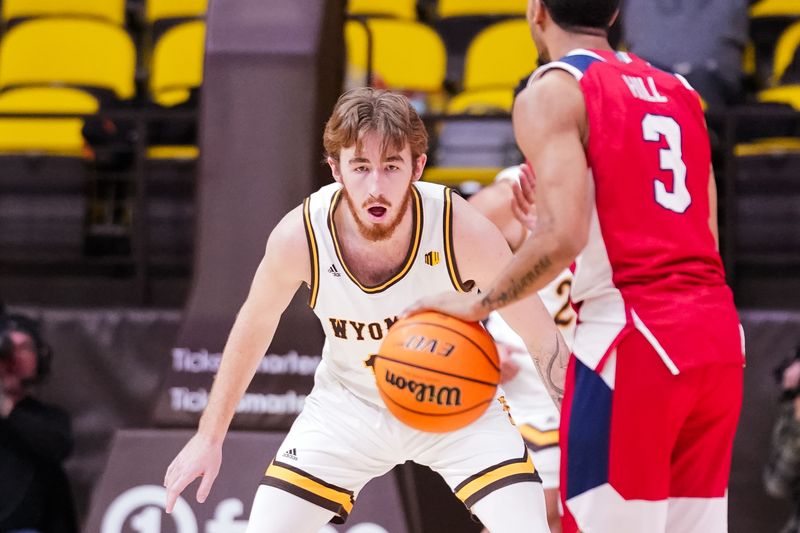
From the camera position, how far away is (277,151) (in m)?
5.43

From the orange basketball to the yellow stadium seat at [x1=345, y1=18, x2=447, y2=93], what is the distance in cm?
471

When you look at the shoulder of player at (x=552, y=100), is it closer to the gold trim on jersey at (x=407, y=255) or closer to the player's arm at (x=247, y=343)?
the gold trim on jersey at (x=407, y=255)

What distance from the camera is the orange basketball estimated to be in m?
3.25

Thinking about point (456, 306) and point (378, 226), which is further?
point (378, 226)

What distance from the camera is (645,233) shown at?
309 centimetres

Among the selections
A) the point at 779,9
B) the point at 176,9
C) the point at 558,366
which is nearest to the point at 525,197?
the point at 558,366

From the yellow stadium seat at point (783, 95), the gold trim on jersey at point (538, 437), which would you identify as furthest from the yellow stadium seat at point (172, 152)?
the yellow stadium seat at point (783, 95)

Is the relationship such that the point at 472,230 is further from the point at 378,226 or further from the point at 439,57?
the point at 439,57

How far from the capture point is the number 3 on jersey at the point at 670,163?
→ 3096mm

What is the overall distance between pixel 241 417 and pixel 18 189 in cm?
244

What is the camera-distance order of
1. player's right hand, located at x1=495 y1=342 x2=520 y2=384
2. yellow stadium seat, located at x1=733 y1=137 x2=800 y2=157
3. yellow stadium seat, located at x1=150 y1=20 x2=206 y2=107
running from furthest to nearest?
yellow stadium seat, located at x1=150 y1=20 x2=206 y2=107
yellow stadium seat, located at x1=733 y1=137 x2=800 y2=157
player's right hand, located at x1=495 y1=342 x2=520 y2=384

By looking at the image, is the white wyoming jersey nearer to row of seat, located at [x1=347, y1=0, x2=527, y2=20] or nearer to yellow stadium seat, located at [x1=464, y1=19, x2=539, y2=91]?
yellow stadium seat, located at [x1=464, y1=19, x2=539, y2=91]

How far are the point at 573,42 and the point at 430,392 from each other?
3.31 feet

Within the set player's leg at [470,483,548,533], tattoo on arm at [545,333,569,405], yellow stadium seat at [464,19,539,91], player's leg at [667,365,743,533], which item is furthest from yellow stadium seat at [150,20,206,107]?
player's leg at [667,365,743,533]
